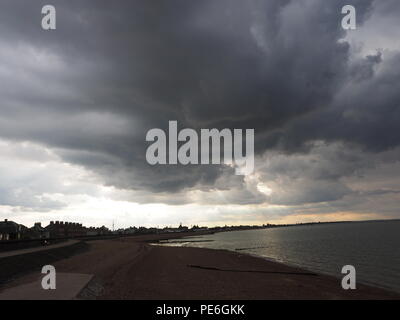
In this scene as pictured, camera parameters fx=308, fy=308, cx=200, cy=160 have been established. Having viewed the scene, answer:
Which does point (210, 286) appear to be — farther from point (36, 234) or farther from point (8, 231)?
point (36, 234)

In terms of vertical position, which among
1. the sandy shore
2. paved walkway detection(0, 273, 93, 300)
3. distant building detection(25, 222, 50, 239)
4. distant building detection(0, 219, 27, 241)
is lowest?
distant building detection(25, 222, 50, 239)

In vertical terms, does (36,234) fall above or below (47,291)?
below

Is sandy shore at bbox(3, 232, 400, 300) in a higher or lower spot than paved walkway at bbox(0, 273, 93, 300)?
lower

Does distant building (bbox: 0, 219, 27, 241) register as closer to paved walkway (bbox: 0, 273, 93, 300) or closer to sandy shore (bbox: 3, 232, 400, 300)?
sandy shore (bbox: 3, 232, 400, 300)

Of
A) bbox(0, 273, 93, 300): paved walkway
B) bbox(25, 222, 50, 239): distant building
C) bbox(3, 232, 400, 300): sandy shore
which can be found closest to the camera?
bbox(0, 273, 93, 300): paved walkway

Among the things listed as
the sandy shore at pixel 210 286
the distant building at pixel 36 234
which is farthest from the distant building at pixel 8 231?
the sandy shore at pixel 210 286

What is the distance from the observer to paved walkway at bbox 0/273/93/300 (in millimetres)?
18722

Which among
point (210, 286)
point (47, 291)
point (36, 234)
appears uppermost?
point (47, 291)

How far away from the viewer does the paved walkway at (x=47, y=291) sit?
18.7 meters

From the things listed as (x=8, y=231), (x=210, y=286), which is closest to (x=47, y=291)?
(x=210, y=286)

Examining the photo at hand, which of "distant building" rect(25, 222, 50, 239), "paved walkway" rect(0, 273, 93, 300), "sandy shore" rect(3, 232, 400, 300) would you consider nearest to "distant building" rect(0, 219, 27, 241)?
"distant building" rect(25, 222, 50, 239)

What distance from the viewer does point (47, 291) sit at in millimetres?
20281
